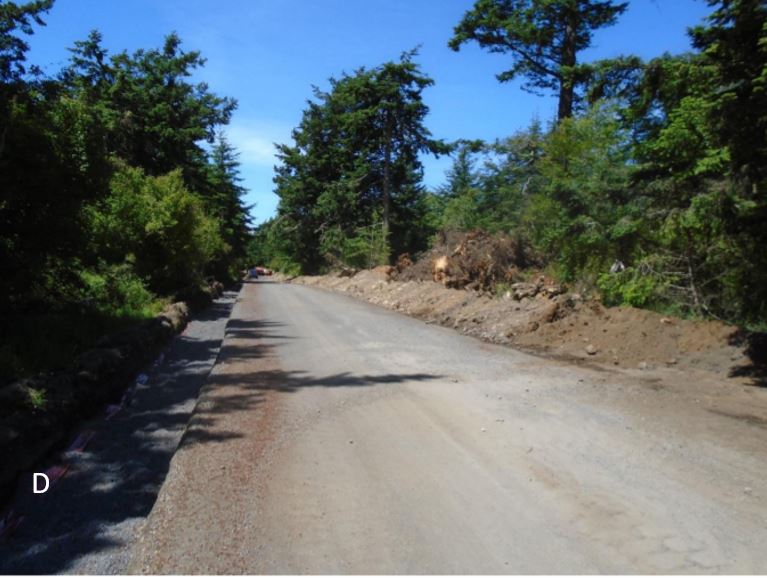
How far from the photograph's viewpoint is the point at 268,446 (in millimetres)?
5746

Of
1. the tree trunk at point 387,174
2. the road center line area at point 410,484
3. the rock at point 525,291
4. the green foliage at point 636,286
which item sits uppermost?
the tree trunk at point 387,174

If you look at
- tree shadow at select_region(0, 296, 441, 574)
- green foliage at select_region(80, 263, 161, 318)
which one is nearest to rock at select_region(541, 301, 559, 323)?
tree shadow at select_region(0, 296, 441, 574)

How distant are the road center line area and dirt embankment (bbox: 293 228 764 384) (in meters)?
2.13

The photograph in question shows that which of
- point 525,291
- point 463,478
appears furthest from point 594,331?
point 463,478

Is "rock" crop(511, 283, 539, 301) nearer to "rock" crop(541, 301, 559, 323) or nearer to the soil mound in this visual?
"rock" crop(541, 301, 559, 323)

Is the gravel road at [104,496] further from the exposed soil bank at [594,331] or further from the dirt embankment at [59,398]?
the exposed soil bank at [594,331]

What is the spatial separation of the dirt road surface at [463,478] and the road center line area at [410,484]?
2cm

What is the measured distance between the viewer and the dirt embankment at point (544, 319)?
10320mm

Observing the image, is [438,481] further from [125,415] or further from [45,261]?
[45,261]

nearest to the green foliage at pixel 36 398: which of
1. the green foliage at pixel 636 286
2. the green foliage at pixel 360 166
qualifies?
the green foliage at pixel 636 286

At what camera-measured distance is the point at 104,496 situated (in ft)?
16.9

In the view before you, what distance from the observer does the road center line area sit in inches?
146

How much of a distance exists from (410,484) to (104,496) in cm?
269

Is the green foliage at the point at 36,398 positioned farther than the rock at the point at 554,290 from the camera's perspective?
No
